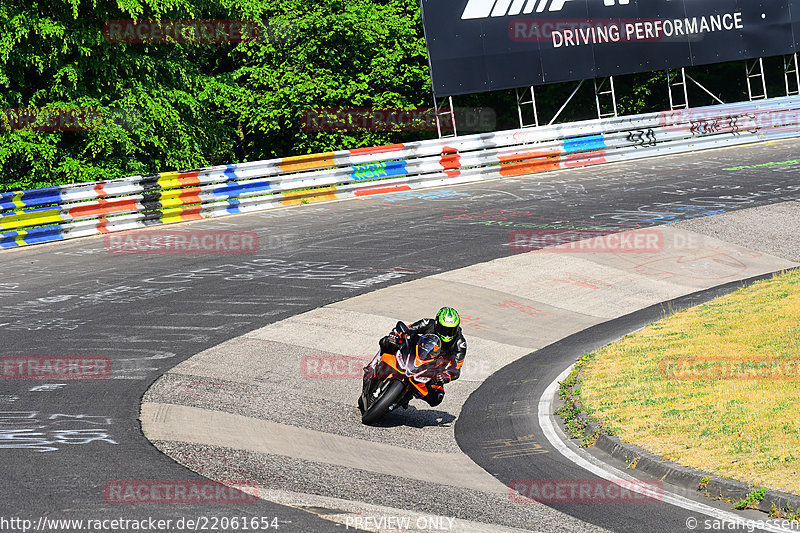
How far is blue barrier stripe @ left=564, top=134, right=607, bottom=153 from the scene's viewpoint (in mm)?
29984

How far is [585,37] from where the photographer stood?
1249 inches

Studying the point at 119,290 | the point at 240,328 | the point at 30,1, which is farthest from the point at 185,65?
the point at 240,328

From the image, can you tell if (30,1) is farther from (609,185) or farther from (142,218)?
(609,185)

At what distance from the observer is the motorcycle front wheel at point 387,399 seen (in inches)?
426

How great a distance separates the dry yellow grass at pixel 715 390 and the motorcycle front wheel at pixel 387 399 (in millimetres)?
2370

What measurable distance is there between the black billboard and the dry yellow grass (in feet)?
54.3

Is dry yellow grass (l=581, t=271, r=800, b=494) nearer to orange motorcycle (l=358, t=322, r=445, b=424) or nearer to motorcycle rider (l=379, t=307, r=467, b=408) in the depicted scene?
motorcycle rider (l=379, t=307, r=467, b=408)

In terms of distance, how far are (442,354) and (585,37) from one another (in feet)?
77.4

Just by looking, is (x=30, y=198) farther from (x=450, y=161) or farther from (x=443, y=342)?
(x=443, y=342)

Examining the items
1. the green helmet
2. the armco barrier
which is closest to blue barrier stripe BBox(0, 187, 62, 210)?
the armco barrier

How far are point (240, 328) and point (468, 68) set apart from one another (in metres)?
18.0

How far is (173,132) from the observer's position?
2648 centimetres

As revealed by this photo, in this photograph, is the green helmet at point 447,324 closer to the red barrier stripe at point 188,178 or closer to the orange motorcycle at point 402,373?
the orange motorcycle at point 402,373

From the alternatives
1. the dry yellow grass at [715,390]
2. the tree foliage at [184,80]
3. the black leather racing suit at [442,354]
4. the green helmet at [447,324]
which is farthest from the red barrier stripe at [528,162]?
the green helmet at [447,324]
